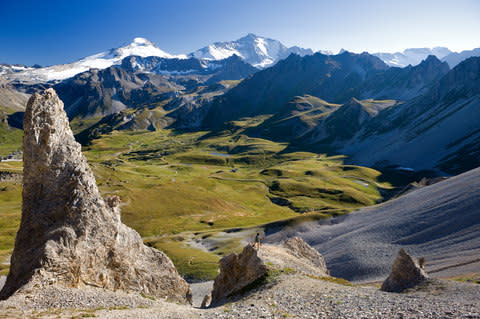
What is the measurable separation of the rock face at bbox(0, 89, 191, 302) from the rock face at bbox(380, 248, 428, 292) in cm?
2970

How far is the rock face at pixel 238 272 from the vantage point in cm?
3453

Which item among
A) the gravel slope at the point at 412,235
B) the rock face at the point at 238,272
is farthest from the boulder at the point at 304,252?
the gravel slope at the point at 412,235

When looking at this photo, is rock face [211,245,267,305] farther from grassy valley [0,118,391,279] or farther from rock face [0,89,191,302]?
grassy valley [0,118,391,279]

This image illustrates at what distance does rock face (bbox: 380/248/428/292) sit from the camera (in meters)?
35.4

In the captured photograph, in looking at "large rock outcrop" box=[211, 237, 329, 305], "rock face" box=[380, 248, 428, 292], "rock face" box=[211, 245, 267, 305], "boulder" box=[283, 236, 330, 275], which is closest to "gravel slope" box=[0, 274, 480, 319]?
"rock face" box=[211, 245, 267, 305]

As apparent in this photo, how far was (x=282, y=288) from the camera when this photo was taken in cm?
2992

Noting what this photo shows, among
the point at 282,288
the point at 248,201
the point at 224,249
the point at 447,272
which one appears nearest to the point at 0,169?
the point at 248,201

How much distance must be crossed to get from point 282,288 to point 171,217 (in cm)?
11385

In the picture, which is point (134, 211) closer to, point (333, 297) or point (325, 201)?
point (325, 201)

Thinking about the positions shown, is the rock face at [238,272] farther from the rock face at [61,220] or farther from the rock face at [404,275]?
the rock face at [404,275]

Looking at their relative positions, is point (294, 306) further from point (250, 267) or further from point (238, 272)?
point (238, 272)

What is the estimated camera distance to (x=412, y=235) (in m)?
74.5

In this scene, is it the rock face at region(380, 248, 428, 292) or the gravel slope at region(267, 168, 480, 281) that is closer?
the rock face at region(380, 248, 428, 292)

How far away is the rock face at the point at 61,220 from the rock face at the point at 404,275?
29.7m
